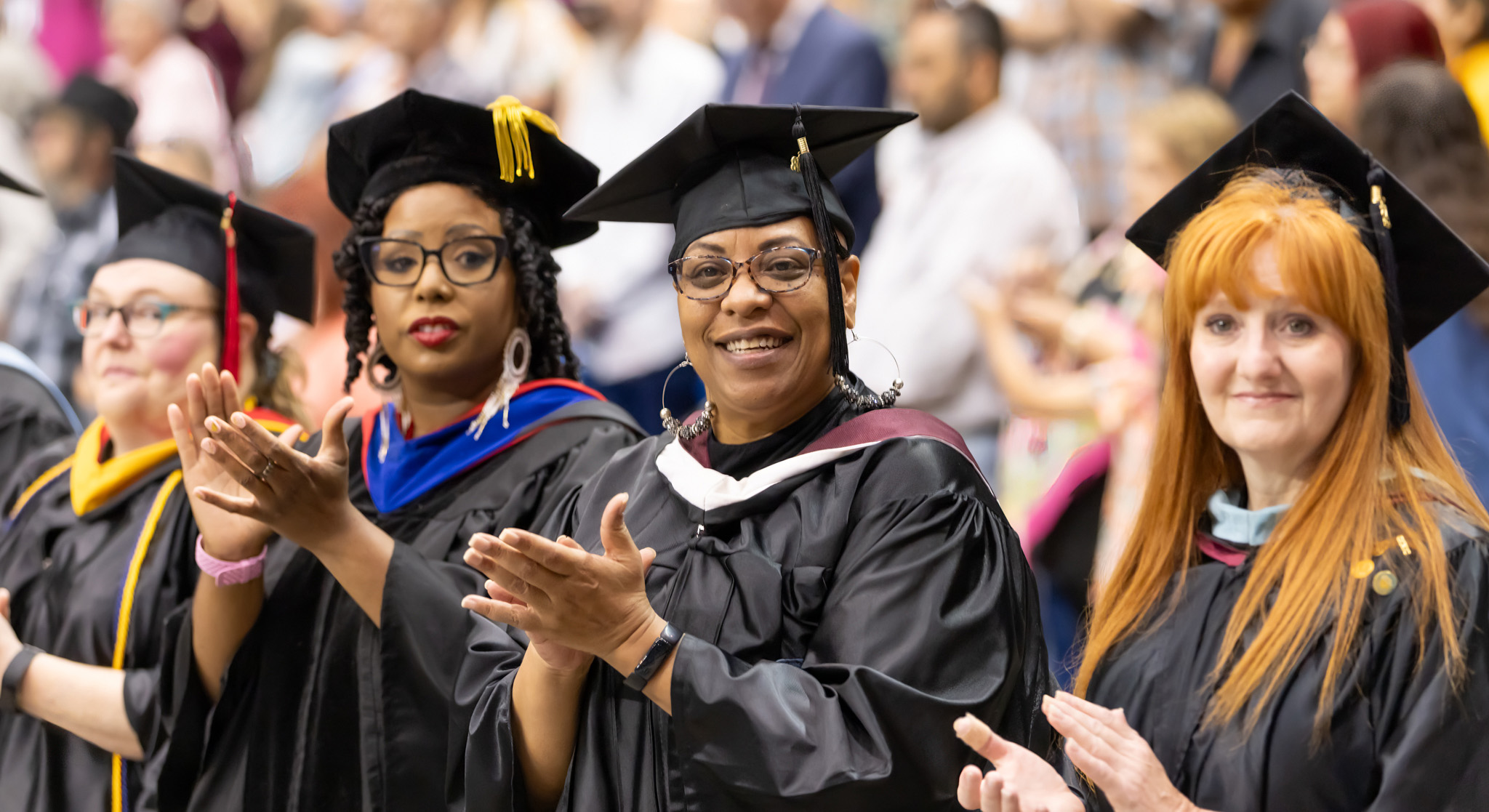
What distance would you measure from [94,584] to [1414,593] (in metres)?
2.65

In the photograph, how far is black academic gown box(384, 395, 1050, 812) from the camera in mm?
1925

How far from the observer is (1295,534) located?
2443mm

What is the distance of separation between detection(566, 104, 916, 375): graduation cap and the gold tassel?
594 millimetres

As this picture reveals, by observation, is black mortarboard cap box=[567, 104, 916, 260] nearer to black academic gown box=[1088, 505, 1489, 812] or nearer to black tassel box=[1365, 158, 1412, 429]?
black tassel box=[1365, 158, 1412, 429]

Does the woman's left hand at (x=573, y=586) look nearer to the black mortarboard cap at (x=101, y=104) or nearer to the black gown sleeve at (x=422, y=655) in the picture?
the black gown sleeve at (x=422, y=655)

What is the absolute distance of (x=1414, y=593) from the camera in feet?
7.34

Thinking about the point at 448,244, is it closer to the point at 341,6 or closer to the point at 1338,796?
the point at 1338,796

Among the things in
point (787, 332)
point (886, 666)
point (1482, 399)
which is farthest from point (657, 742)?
point (1482, 399)

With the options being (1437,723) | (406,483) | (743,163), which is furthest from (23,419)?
(1437,723)

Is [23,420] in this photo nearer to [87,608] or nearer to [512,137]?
[87,608]

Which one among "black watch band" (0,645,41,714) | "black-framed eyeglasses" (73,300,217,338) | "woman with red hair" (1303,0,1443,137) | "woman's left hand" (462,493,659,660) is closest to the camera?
"woman's left hand" (462,493,659,660)

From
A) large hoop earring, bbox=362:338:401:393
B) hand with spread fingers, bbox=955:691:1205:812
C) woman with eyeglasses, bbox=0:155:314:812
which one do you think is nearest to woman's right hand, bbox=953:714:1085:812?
hand with spread fingers, bbox=955:691:1205:812

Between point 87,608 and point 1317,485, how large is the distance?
8.30 ft

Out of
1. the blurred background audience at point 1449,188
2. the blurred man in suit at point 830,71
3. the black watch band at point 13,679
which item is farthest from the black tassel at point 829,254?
the blurred man in suit at point 830,71
